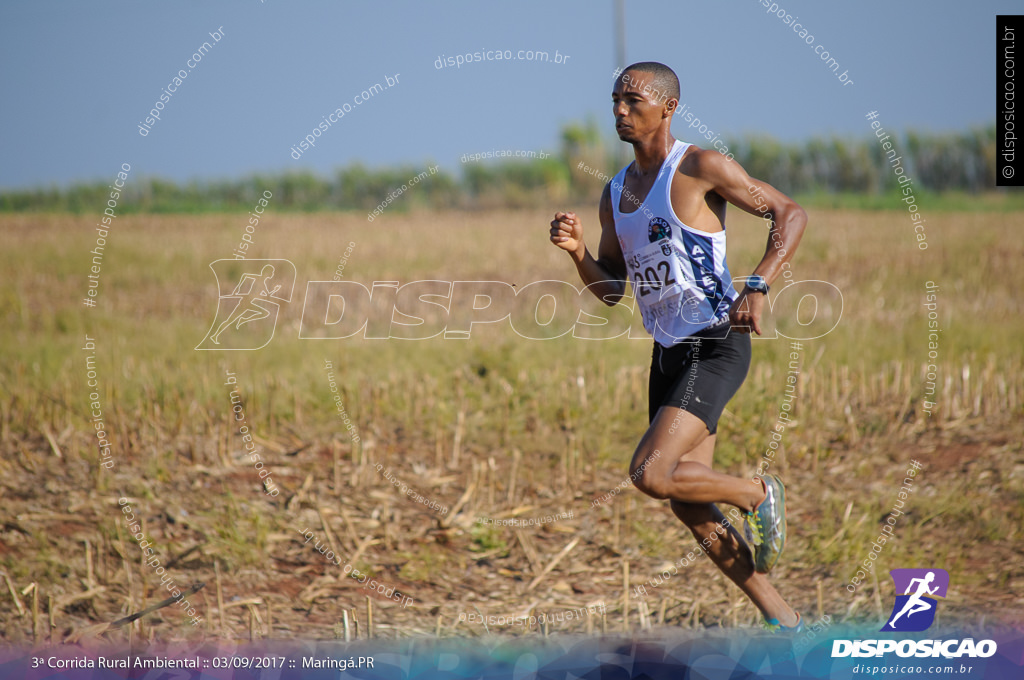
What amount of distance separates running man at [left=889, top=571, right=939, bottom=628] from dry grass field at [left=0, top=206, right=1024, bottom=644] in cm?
9

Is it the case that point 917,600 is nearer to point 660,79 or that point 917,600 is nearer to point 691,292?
point 691,292

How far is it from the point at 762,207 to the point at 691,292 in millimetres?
483

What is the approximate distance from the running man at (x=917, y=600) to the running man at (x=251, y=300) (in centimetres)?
739

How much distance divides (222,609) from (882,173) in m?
26.7

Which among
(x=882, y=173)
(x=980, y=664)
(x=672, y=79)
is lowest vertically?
(x=980, y=664)

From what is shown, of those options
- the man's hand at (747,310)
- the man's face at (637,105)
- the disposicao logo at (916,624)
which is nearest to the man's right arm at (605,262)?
the man's face at (637,105)

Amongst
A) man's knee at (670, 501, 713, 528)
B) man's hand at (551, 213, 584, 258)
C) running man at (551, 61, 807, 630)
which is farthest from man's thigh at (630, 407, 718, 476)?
man's hand at (551, 213, 584, 258)

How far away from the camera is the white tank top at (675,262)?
412cm

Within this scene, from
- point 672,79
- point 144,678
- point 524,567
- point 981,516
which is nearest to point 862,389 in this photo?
point 981,516

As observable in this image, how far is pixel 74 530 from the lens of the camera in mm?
5594

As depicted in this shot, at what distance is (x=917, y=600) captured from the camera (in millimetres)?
4668

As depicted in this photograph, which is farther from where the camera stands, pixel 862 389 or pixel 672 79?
pixel 862 389

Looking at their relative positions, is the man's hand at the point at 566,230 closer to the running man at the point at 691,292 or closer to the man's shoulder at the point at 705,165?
the running man at the point at 691,292

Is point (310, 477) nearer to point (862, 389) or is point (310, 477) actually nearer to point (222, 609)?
point (222, 609)
